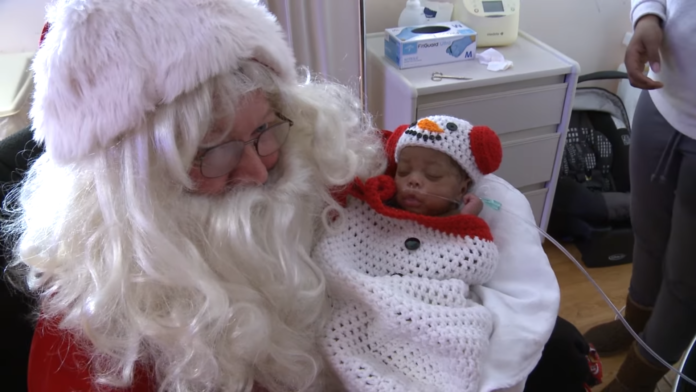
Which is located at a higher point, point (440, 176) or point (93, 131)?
point (93, 131)

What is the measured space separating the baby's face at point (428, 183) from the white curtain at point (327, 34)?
638 mm

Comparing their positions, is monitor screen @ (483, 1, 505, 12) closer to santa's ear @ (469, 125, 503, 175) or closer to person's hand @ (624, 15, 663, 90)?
person's hand @ (624, 15, 663, 90)

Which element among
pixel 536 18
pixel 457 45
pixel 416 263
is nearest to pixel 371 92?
pixel 457 45

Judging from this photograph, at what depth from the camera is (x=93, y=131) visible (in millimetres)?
667

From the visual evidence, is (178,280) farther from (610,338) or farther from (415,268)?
(610,338)

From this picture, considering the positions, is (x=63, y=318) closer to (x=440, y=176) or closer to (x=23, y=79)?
(x=440, y=176)

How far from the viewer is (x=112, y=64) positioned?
65 cm

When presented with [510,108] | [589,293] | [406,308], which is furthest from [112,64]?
[589,293]

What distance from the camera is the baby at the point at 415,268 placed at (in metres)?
0.78

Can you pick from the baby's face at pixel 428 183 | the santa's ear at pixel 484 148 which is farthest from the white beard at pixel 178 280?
the santa's ear at pixel 484 148

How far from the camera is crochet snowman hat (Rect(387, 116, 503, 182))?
3.05 ft

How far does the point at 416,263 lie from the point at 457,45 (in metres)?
1.03

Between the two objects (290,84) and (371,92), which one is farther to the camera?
(371,92)

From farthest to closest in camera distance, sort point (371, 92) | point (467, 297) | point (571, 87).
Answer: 1. point (371, 92)
2. point (571, 87)
3. point (467, 297)
